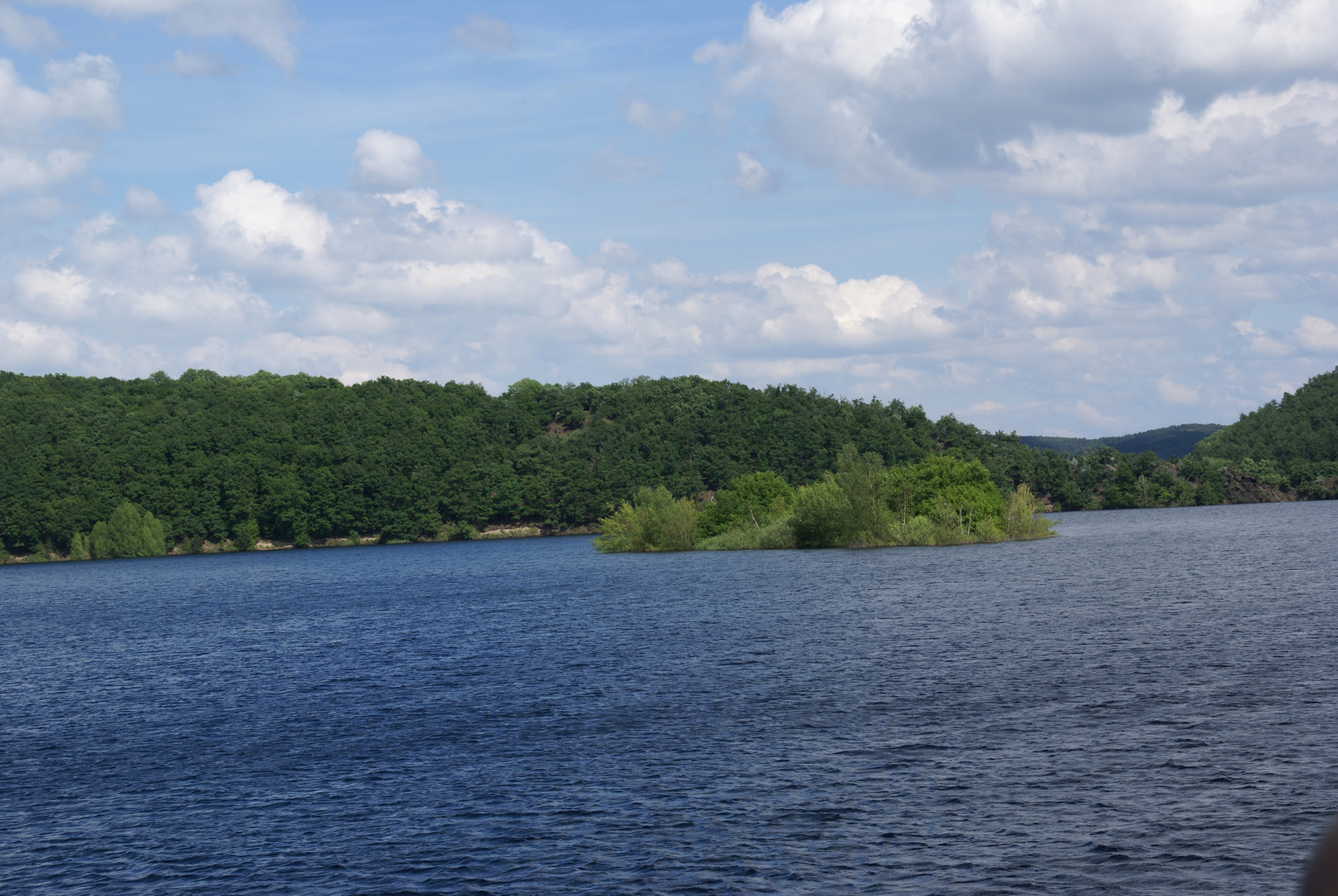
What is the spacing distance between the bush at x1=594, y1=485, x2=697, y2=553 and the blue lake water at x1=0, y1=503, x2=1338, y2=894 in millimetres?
75064

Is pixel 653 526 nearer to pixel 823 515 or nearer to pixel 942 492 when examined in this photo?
pixel 823 515

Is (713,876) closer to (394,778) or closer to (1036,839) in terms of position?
(1036,839)

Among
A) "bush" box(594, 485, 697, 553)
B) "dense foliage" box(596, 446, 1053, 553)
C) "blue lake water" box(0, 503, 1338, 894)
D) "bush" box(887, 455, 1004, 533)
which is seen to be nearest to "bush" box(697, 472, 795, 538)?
"bush" box(594, 485, 697, 553)

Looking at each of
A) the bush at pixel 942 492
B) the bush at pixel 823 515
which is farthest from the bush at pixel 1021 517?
the bush at pixel 823 515

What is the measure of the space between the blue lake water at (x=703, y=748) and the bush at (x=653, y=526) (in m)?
75.1

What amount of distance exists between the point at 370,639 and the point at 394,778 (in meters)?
38.7

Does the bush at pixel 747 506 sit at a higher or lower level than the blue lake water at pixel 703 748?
higher

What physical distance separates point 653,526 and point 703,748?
123m

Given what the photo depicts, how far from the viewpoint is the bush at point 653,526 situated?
A: 6206 inches

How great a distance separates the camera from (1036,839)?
26.0 metres

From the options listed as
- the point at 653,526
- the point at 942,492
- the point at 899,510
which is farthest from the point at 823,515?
the point at 653,526

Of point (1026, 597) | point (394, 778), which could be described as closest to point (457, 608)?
point (1026, 597)

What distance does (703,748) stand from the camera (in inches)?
1447

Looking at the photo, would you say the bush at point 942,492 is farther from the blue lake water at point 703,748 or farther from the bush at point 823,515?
the blue lake water at point 703,748
